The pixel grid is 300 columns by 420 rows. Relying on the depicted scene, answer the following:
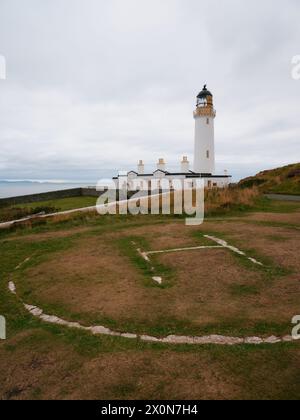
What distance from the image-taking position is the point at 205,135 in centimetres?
3856

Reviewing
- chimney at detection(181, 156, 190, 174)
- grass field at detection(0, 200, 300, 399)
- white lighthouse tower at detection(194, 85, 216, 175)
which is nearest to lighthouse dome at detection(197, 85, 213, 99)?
white lighthouse tower at detection(194, 85, 216, 175)

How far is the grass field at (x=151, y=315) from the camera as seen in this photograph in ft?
12.5

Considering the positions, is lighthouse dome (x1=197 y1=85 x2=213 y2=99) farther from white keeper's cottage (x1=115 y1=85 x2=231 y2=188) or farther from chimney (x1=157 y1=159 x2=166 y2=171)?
chimney (x1=157 y1=159 x2=166 y2=171)

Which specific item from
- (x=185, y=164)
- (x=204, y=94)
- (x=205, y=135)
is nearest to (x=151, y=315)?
(x=185, y=164)

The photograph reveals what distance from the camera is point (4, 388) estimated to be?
3930 mm

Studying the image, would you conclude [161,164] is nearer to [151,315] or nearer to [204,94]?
[204,94]

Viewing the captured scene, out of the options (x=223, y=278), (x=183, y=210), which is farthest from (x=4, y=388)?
(x=183, y=210)

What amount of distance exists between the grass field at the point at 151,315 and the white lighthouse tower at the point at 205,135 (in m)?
28.6

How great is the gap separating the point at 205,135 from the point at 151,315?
3562 cm

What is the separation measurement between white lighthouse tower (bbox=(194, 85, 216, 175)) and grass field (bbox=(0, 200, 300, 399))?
93.7ft

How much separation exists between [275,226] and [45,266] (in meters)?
8.49

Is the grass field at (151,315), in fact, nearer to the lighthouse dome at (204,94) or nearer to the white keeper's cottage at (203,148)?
the white keeper's cottage at (203,148)

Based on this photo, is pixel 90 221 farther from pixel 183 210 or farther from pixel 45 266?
pixel 45 266

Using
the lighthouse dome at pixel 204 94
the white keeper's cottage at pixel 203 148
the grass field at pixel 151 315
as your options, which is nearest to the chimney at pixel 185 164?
the white keeper's cottage at pixel 203 148
